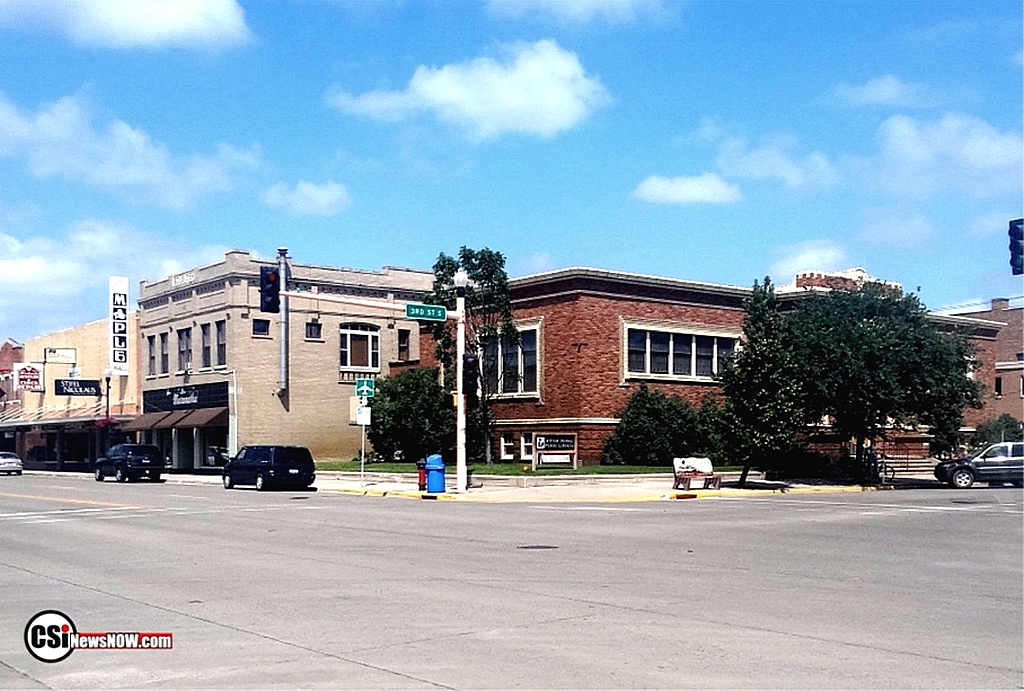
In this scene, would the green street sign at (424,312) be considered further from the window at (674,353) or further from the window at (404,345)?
the window at (404,345)

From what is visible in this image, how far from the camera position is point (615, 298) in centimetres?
4759

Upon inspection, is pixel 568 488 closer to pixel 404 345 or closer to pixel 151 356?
pixel 404 345

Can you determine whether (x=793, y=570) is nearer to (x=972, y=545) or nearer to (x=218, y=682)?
(x=972, y=545)

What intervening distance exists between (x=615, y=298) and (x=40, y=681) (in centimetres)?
3982

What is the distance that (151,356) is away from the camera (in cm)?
6494

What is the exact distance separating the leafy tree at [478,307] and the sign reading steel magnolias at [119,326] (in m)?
25.4

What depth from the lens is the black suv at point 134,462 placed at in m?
50.5

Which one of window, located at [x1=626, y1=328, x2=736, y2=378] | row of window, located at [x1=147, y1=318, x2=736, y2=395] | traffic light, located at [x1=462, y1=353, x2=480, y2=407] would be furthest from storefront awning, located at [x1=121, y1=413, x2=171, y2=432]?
traffic light, located at [x1=462, y1=353, x2=480, y2=407]

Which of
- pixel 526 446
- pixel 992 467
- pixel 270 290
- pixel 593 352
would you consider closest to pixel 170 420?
pixel 526 446

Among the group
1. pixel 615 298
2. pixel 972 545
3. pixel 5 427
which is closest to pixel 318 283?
pixel 615 298

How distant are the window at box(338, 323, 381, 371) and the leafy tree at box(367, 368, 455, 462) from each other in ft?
34.8

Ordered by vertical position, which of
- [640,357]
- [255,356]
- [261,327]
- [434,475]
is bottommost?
[434,475]

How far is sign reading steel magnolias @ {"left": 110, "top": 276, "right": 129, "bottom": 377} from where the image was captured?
64562mm

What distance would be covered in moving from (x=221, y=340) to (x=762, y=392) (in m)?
30.1
